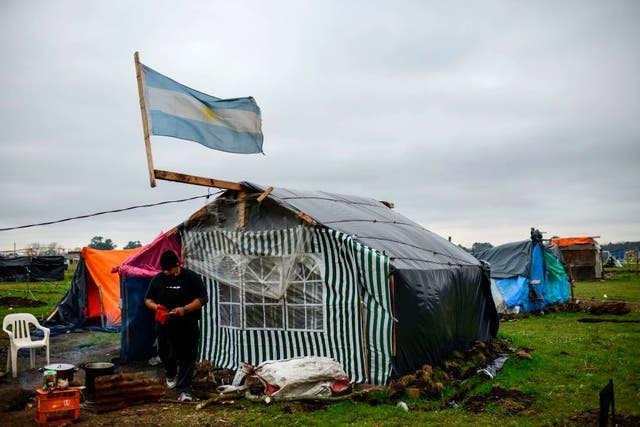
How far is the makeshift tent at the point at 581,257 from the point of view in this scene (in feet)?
92.4

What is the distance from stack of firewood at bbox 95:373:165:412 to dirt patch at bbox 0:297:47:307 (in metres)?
14.3

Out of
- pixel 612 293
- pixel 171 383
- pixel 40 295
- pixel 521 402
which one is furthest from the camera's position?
pixel 40 295

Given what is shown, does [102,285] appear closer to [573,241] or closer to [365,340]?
[365,340]

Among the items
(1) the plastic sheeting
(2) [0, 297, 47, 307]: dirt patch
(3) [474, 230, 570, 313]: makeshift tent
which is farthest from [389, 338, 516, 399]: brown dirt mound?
(2) [0, 297, 47, 307]: dirt patch

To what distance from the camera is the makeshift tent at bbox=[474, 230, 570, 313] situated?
52.7ft

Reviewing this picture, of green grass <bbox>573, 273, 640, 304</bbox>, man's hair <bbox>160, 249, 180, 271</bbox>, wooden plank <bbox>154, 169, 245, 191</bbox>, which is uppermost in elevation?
wooden plank <bbox>154, 169, 245, 191</bbox>

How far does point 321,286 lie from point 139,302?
4.00 meters

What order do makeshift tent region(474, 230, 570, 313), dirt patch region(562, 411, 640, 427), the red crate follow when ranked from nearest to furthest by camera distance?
dirt patch region(562, 411, 640, 427) < the red crate < makeshift tent region(474, 230, 570, 313)

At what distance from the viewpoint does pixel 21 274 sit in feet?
94.6

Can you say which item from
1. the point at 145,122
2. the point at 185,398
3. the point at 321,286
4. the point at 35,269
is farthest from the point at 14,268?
the point at 321,286

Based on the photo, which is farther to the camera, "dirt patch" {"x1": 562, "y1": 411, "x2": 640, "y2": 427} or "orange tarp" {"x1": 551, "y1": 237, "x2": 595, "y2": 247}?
"orange tarp" {"x1": 551, "y1": 237, "x2": 595, "y2": 247}

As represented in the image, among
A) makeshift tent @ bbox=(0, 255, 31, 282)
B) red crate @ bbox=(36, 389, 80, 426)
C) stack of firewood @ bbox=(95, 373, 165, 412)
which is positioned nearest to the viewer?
red crate @ bbox=(36, 389, 80, 426)

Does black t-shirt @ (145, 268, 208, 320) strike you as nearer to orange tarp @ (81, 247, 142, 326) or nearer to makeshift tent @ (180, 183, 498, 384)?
makeshift tent @ (180, 183, 498, 384)

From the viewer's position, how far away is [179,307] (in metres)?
6.99
